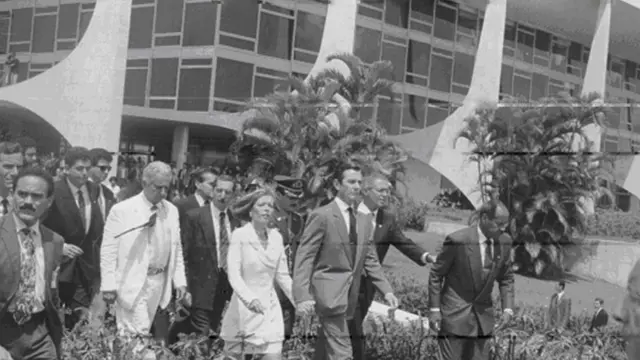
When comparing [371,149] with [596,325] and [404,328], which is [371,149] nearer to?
[404,328]

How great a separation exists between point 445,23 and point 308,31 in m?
0.67

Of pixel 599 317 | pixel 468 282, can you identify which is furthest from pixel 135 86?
pixel 599 317

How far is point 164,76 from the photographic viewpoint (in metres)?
3.94

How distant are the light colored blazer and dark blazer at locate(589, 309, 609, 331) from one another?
7.03ft

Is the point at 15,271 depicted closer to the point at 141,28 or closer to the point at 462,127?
the point at 141,28

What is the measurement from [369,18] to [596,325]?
2.00 m

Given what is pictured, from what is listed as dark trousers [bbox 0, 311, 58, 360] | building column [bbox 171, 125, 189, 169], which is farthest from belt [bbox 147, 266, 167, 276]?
dark trousers [bbox 0, 311, 58, 360]

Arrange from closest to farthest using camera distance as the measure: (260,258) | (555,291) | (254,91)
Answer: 1. (260,258)
2. (254,91)
3. (555,291)

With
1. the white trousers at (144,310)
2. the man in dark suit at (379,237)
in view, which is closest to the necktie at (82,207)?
the white trousers at (144,310)

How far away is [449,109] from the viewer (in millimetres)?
4074

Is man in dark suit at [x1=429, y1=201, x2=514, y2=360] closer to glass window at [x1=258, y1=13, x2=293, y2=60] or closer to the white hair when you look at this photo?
glass window at [x1=258, y1=13, x2=293, y2=60]

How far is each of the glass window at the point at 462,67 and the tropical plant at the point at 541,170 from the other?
0.61 ft

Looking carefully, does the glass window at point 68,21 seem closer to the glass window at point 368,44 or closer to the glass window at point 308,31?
the glass window at point 308,31

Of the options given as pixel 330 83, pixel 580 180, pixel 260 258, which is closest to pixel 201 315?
pixel 260 258
